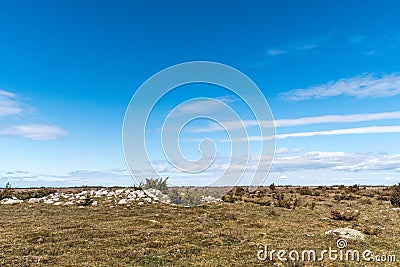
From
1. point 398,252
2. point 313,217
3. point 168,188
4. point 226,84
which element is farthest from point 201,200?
point 398,252

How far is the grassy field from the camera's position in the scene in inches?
463

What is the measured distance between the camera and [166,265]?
11109mm

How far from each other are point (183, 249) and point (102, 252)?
3.05 metres

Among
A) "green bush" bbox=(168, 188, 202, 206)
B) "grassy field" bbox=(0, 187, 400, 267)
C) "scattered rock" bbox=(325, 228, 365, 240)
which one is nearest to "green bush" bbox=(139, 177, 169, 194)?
"green bush" bbox=(168, 188, 202, 206)

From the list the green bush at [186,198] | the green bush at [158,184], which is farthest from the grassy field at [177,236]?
the green bush at [158,184]

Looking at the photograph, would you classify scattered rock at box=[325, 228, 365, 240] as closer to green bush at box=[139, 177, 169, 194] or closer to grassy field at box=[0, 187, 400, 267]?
grassy field at box=[0, 187, 400, 267]

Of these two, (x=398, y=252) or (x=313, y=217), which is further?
(x=313, y=217)

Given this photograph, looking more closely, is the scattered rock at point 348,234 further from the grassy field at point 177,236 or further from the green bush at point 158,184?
the green bush at point 158,184

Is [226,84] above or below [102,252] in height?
above

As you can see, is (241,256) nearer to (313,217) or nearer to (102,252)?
(102,252)
